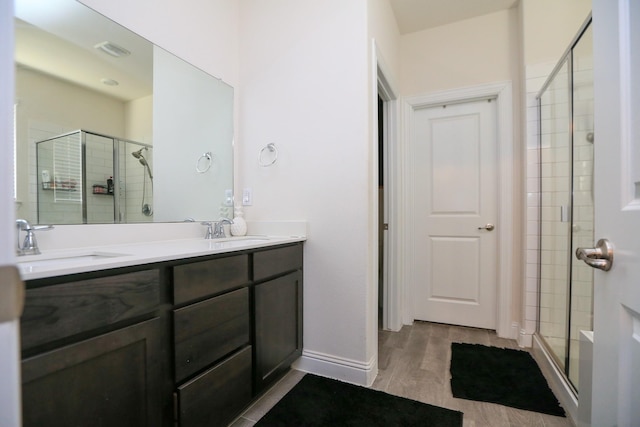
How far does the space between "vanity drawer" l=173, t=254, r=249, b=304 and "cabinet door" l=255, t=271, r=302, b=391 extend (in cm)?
17

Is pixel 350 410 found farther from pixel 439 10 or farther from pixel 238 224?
pixel 439 10

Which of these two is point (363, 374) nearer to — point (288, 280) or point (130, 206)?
point (288, 280)

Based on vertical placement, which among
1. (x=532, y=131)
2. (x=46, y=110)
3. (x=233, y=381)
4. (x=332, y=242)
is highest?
(x=532, y=131)

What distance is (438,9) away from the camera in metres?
2.41

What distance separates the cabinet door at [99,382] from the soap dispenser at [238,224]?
1.04m

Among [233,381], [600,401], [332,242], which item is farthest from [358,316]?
[600,401]

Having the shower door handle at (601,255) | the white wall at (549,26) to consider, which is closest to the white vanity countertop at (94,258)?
the shower door handle at (601,255)

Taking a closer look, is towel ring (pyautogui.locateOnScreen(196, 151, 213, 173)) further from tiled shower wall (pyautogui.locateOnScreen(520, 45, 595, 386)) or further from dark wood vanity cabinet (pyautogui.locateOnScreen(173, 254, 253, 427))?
tiled shower wall (pyautogui.locateOnScreen(520, 45, 595, 386))

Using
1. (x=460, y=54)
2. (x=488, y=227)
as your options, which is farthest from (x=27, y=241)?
(x=460, y=54)

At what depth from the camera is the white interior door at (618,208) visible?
21.5 inches

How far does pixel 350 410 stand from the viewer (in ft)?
4.85

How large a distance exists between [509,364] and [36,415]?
2395 mm

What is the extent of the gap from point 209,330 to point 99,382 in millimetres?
385

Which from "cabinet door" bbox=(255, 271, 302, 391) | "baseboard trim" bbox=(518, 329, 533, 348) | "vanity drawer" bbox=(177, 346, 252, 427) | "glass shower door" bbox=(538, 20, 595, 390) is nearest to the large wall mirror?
"cabinet door" bbox=(255, 271, 302, 391)
